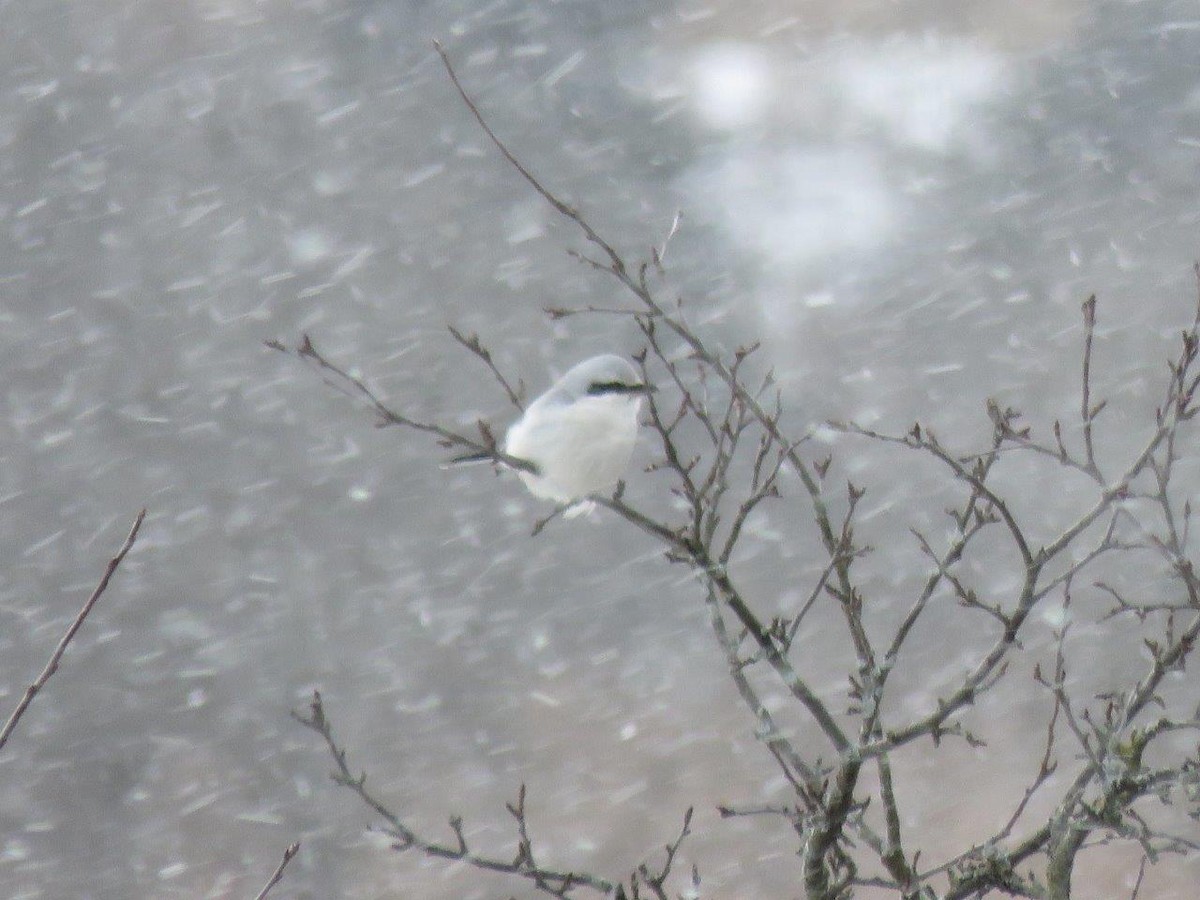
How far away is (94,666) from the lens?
895 centimetres

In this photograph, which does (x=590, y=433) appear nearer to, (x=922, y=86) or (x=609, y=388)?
(x=609, y=388)

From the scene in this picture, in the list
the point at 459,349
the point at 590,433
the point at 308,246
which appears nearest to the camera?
the point at 590,433

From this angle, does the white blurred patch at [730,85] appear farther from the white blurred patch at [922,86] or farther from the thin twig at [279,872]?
the thin twig at [279,872]

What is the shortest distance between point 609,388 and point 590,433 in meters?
0.11

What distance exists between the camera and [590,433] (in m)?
3.02

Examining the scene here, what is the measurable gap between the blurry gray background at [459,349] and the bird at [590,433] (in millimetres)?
4819

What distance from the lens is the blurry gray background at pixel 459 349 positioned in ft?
27.6

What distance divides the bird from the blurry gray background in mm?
4819

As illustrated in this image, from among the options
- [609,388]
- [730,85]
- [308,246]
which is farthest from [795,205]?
[609,388]

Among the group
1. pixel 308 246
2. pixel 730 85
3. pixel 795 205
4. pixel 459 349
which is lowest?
pixel 459 349

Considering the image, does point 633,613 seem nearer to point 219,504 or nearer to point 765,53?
point 219,504

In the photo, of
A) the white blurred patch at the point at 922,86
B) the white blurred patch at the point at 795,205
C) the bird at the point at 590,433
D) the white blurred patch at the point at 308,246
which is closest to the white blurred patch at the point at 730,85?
the white blurred patch at the point at 795,205

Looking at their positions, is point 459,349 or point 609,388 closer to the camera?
point 609,388

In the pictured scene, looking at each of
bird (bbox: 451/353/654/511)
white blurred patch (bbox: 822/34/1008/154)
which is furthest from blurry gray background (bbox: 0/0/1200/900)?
bird (bbox: 451/353/654/511)
